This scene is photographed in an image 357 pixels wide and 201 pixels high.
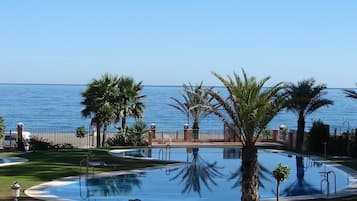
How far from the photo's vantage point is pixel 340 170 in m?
27.8

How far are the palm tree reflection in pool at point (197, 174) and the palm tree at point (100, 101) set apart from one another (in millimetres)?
8298

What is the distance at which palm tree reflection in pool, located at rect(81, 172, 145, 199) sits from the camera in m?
22.0

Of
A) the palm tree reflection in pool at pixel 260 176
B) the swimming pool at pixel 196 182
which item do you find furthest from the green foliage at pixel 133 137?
the palm tree reflection in pool at pixel 260 176

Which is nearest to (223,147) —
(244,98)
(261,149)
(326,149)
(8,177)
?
(261,149)

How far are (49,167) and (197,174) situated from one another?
676 cm

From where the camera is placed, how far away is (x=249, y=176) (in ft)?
56.1

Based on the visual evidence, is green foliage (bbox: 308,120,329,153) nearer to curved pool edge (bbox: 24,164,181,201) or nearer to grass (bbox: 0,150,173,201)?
grass (bbox: 0,150,173,201)

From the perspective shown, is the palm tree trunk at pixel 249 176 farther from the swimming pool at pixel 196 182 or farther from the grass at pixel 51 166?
the swimming pool at pixel 196 182

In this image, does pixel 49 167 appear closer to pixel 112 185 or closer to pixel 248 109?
pixel 112 185

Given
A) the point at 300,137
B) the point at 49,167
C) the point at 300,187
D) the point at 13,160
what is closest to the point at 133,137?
the point at 300,137

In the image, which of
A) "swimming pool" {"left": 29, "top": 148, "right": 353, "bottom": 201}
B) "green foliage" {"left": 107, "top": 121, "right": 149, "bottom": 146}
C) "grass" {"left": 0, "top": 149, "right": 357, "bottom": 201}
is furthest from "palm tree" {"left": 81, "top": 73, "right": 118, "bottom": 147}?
"swimming pool" {"left": 29, "top": 148, "right": 353, "bottom": 201}

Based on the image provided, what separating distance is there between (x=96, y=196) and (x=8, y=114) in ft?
274

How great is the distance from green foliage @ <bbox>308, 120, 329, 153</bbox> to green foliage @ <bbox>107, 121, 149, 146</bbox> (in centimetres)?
1091

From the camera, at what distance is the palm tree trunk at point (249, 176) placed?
1706 centimetres
